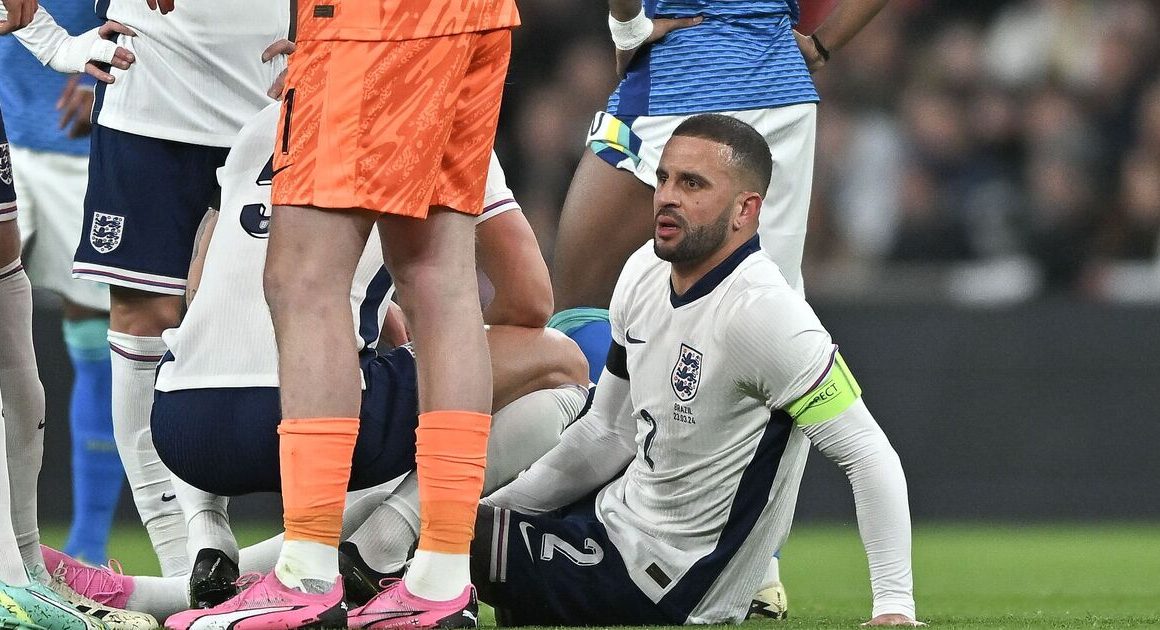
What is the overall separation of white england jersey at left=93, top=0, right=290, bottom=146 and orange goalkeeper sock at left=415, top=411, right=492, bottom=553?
1430 millimetres

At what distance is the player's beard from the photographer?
305cm

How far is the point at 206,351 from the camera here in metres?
3.09

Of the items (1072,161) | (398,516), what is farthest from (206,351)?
(1072,161)

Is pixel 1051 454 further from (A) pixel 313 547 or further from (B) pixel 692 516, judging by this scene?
(A) pixel 313 547

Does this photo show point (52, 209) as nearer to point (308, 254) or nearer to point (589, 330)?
point (589, 330)

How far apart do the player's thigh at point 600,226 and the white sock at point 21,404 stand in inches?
50.0

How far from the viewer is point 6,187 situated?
319 cm

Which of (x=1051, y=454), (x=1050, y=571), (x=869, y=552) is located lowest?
(x=1051, y=454)

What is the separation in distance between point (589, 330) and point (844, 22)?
3.55ft

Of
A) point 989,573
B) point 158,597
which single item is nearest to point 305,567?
point 158,597

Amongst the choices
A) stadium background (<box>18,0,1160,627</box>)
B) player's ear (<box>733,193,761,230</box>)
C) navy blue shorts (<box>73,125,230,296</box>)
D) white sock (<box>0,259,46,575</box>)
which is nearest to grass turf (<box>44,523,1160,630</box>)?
stadium background (<box>18,0,1160,627</box>)

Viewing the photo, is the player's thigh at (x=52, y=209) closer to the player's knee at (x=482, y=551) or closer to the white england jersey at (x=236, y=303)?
the white england jersey at (x=236, y=303)

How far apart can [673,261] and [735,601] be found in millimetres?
673

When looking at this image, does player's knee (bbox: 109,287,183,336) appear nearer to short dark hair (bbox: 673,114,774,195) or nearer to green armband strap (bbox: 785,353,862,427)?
short dark hair (bbox: 673,114,774,195)
